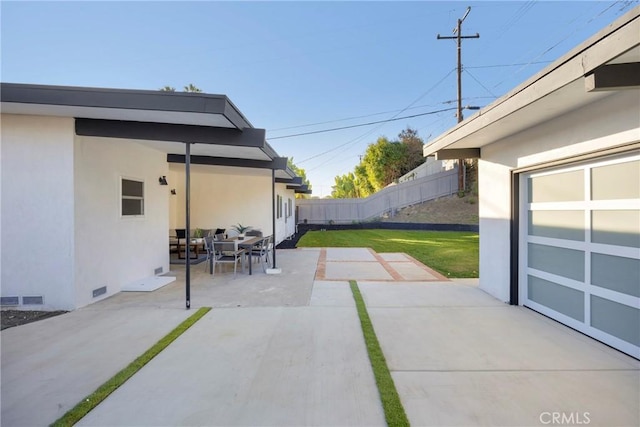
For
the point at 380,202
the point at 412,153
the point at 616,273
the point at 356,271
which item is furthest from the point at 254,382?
the point at 412,153

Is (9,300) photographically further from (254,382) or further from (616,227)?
(616,227)

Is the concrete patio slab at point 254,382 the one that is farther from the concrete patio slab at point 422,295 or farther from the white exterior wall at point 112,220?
the white exterior wall at point 112,220

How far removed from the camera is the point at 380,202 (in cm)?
2414

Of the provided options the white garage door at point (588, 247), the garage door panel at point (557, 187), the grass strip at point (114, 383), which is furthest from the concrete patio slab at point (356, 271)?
the grass strip at point (114, 383)

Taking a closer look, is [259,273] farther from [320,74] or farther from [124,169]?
[320,74]

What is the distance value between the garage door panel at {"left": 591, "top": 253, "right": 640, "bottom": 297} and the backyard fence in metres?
19.9

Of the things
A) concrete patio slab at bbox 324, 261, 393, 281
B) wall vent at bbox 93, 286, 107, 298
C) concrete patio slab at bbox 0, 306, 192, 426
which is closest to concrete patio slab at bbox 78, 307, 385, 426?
concrete patio slab at bbox 0, 306, 192, 426

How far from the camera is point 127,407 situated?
246 cm

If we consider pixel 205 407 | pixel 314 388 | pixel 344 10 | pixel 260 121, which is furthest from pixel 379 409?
pixel 260 121

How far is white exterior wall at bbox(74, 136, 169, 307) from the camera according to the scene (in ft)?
16.6

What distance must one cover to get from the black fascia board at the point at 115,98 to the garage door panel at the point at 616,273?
205 inches

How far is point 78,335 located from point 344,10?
13.8 m

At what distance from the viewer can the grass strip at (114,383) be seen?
7.59 feet

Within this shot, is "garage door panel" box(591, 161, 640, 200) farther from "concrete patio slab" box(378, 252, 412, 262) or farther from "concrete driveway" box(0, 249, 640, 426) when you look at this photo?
"concrete patio slab" box(378, 252, 412, 262)
